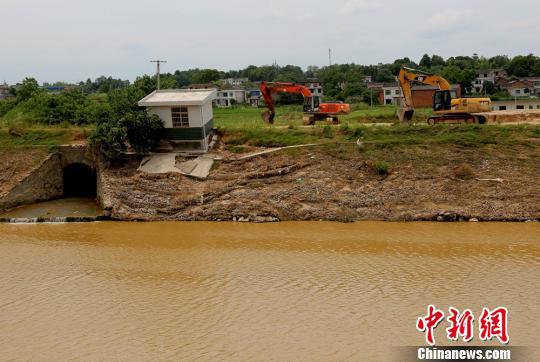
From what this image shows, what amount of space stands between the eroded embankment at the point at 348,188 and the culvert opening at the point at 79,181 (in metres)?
3.83

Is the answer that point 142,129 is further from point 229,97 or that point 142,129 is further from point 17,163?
point 229,97

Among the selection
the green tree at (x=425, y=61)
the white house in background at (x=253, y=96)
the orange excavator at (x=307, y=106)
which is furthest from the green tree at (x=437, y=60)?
the orange excavator at (x=307, y=106)

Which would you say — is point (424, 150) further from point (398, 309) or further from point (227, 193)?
point (398, 309)

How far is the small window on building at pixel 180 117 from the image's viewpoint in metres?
24.7

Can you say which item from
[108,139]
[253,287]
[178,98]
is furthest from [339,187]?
[108,139]

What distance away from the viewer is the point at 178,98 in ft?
81.9

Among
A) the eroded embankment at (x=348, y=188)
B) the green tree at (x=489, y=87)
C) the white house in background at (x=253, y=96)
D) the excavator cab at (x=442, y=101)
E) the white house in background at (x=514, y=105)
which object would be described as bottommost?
the eroded embankment at (x=348, y=188)

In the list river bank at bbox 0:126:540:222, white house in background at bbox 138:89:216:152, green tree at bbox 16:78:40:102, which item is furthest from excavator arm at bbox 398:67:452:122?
green tree at bbox 16:78:40:102

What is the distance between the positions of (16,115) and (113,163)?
12.7 meters

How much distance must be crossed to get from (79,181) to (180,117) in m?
6.81

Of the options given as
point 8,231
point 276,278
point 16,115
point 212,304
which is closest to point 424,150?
point 276,278

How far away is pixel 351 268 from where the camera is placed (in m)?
15.3

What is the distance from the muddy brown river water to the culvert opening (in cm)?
651

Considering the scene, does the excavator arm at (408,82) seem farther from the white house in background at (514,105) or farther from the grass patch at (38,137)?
the grass patch at (38,137)
